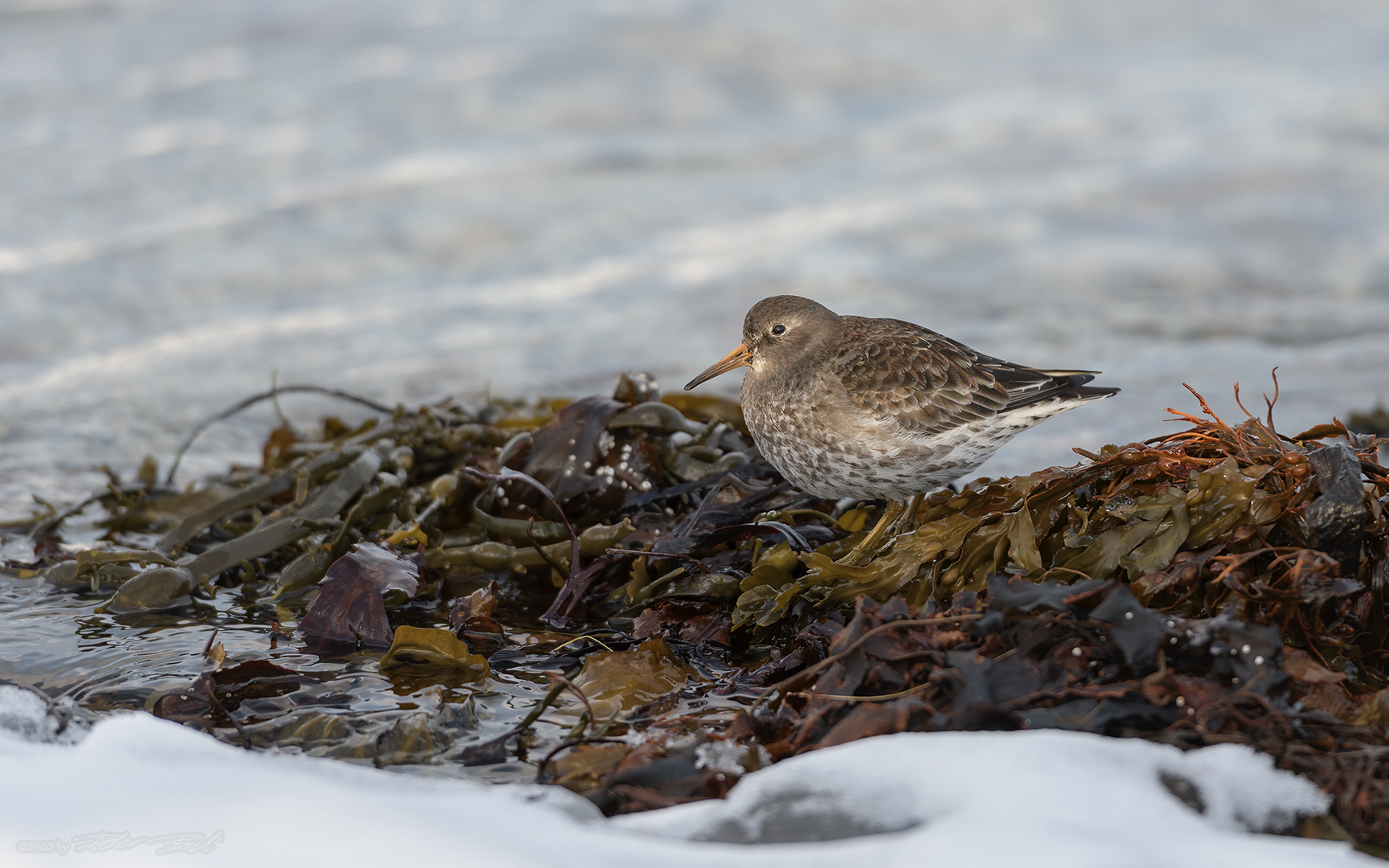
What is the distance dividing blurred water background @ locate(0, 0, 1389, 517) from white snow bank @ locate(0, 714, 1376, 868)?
3.01 meters

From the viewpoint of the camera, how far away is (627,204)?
9812 millimetres

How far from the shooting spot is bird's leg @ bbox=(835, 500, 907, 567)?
351cm

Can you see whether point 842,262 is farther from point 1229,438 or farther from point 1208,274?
point 1229,438

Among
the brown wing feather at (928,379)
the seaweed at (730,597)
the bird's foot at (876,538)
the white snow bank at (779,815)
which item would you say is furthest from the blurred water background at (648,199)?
the white snow bank at (779,815)

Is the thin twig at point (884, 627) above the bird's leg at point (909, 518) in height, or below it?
below

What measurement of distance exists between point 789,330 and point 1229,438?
156cm

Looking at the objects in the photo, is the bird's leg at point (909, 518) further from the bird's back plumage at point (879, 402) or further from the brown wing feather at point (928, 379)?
the brown wing feather at point (928, 379)

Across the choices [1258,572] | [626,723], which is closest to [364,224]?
[626,723]

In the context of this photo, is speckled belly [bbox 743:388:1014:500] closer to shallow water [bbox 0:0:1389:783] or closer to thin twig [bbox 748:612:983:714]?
thin twig [bbox 748:612:983:714]

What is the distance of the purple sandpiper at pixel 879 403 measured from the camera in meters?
3.80

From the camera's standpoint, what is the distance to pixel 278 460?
5.08 meters

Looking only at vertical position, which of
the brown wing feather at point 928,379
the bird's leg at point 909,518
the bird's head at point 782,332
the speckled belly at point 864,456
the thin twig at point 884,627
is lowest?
the thin twig at point 884,627

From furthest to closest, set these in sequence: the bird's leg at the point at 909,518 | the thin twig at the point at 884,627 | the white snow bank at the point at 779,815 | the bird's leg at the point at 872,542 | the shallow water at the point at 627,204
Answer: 1. the shallow water at the point at 627,204
2. the bird's leg at the point at 909,518
3. the bird's leg at the point at 872,542
4. the thin twig at the point at 884,627
5. the white snow bank at the point at 779,815

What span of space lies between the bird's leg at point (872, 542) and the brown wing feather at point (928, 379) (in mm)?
292
